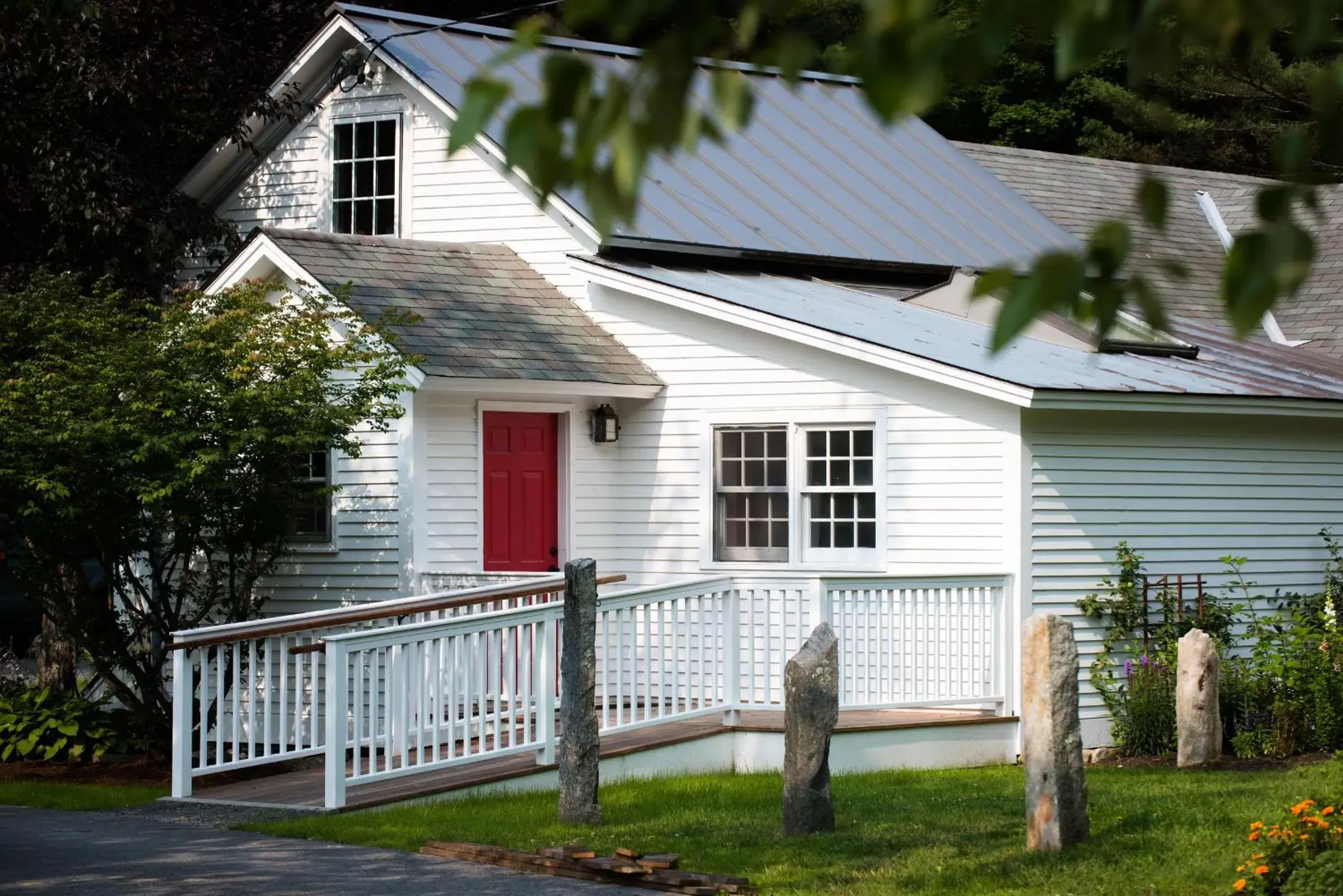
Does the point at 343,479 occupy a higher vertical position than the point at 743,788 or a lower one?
higher

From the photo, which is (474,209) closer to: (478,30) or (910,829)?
(478,30)

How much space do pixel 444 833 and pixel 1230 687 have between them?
6689 mm

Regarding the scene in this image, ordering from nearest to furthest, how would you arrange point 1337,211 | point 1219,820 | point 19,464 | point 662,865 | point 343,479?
1. point 662,865
2. point 1219,820
3. point 19,464
4. point 343,479
5. point 1337,211

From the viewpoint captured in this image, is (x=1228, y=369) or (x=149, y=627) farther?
(x=1228, y=369)

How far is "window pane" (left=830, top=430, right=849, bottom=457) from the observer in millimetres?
14758

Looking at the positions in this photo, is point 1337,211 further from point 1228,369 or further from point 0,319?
point 0,319

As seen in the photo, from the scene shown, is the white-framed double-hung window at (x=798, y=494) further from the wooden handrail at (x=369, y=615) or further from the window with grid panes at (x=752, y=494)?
the wooden handrail at (x=369, y=615)

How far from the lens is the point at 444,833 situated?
1040 centimetres

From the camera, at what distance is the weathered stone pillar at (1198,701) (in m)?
13.2

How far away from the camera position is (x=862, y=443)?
14672 millimetres

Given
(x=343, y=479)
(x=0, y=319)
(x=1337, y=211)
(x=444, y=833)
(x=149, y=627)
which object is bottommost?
(x=444, y=833)

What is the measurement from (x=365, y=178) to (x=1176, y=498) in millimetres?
8567

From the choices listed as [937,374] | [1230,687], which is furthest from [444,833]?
[1230,687]

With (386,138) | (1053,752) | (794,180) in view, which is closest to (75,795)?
(1053,752)
